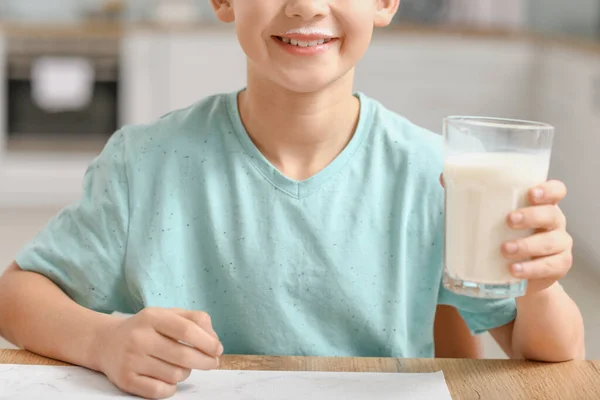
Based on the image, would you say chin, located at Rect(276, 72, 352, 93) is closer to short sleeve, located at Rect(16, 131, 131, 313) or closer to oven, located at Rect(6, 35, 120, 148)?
short sleeve, located at Rect(16, 131, 131, 313)

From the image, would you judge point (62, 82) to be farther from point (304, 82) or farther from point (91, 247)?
point (304, 82)

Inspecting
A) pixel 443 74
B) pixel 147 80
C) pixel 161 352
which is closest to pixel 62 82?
pixel 147 80

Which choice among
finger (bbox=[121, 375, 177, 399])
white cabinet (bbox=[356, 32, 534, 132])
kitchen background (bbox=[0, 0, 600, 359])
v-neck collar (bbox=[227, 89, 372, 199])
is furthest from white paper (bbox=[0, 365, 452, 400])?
white cabinet (bbox=[356, 32, 534, 132])

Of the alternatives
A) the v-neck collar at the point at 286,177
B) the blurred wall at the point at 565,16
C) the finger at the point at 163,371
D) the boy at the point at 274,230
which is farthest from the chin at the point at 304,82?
the blurred wall at the point at 565,16

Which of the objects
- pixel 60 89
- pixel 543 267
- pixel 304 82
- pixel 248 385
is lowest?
pixel 60 89

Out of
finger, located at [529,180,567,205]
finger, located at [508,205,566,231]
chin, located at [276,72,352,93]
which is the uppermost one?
chin, located at [276,72,352,93]

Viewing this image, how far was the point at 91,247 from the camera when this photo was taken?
1129mm

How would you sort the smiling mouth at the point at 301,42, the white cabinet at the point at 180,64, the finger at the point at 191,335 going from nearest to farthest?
the finger at the point at 191,335
the smiling mouth at the point at 301,42
the white cabinet at the point at 180,64

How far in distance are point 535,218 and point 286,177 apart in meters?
0.38

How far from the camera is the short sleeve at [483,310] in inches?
44.1

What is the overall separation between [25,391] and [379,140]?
0.57 meters

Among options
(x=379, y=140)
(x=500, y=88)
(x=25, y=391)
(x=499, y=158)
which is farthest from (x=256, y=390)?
(x=500, y=88)

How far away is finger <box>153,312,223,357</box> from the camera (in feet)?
2.87

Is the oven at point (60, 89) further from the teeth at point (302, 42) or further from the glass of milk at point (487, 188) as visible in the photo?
the glass of milk at point (487, 188)
